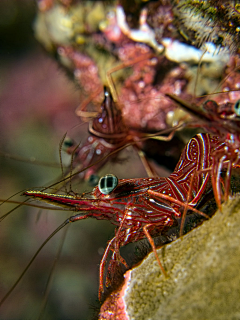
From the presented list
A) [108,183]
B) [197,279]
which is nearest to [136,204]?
[108,183]

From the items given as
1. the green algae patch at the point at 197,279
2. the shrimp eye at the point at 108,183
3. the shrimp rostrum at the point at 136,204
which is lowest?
the green algae patch at the point at 197,279

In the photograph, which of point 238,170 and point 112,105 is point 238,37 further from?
point 112,105

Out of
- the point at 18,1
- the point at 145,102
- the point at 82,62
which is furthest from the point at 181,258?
the point at 18,1

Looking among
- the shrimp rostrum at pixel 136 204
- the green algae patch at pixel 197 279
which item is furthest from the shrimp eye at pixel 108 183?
the green algae patch at pixel 197 279

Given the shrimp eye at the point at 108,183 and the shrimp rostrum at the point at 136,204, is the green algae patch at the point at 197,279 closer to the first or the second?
the shrimp rostrum at the point at 136,204

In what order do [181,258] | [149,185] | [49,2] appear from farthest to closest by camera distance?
1. [49,2]
2. [149,185]
3. [181,258]

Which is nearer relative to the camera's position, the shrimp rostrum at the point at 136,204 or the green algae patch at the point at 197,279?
the green algae patch at the point at 197,279

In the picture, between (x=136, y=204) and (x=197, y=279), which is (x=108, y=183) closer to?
(x=136, y=204)

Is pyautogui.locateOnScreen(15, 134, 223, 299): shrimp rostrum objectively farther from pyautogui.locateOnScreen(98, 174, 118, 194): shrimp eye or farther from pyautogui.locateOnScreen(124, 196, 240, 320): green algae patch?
pyautogui.locateOnScreen(124, 196, 240, 320): green algae patch
